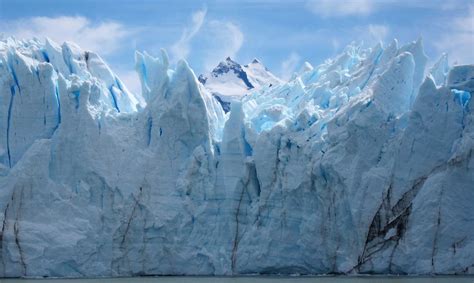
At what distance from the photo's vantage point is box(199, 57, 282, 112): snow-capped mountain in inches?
1625

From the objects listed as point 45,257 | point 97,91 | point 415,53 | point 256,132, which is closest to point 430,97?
point 415,53

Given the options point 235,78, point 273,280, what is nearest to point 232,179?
point 273,280

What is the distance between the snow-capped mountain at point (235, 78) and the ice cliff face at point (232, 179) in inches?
757

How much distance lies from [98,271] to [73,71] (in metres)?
5.49

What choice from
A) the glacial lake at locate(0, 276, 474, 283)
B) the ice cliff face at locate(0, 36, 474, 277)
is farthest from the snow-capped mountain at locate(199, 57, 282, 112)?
the glacial lake at locate(0, 276, 474, 283)

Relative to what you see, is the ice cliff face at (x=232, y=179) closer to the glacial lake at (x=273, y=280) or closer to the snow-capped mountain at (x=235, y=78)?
the glacial lake at (x=273, y=280)

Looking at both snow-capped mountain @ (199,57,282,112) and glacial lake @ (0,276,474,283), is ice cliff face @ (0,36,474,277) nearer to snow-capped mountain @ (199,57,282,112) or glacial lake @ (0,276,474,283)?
glacial lake @ (0,276,474,283)

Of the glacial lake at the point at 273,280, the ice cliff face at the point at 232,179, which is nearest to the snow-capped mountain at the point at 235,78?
the ice cliff face at the point at 232,179

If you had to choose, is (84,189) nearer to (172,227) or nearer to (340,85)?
(172,227)

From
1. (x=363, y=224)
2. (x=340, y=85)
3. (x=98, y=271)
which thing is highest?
(x=340, y=85)

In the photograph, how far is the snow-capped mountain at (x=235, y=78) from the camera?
4128cm

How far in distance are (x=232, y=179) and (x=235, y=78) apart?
2355 centimetres

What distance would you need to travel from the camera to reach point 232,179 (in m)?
20.2

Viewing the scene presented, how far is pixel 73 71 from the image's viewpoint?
2178cm
